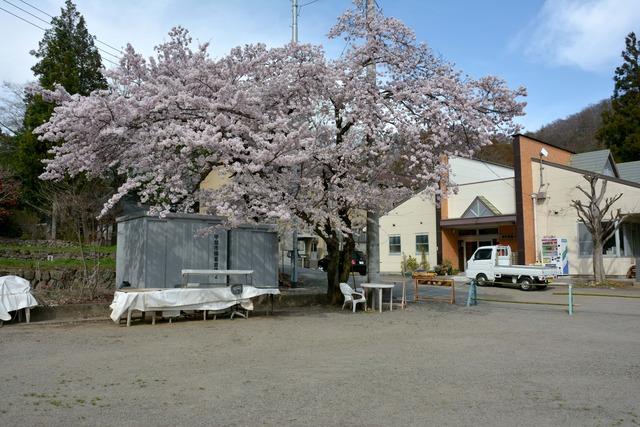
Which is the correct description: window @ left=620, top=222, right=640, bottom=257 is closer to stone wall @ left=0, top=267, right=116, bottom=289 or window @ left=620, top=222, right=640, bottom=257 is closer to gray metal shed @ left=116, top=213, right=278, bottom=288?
gray metal shed @ left=116, top=213, right=278, bottom=288

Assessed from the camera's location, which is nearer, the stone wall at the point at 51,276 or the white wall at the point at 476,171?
the stone wall at the point at 51,276

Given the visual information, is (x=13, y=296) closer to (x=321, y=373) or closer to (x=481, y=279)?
(x=321, y=373)

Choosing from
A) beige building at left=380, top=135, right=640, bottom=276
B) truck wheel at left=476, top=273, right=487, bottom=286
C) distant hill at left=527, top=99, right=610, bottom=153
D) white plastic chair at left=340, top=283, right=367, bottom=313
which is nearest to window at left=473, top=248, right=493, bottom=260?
truck wheel at left=476, top=273, right=487, bottom=286

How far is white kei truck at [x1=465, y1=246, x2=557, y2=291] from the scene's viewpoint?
22.0 meters

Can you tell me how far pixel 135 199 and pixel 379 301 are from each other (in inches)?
417

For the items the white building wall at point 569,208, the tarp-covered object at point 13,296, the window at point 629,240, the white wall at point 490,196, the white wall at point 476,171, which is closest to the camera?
the tarp-covered object at point 13,296

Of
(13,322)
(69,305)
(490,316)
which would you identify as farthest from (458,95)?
(13,322)

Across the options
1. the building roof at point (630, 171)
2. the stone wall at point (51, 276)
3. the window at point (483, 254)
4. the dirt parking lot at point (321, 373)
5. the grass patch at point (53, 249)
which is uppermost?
the building roof at point (630, 171)

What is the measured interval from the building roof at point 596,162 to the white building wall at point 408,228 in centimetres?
966

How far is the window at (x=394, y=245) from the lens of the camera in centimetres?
3759

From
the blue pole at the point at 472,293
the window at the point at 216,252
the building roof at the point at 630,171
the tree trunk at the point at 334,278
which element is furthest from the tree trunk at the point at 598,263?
the window at the point at 216,252

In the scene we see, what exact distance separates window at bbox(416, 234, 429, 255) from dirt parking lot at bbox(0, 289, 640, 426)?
76.6 ft

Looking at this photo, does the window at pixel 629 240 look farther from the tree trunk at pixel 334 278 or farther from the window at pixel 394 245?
the tree trunk at pixel 334 278

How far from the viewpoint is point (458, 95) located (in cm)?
1297
